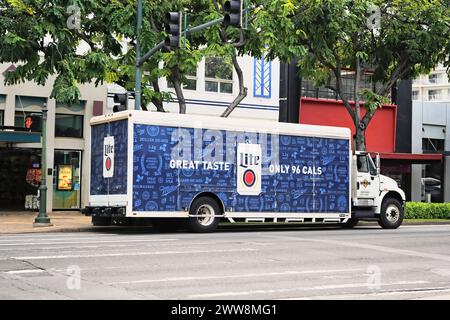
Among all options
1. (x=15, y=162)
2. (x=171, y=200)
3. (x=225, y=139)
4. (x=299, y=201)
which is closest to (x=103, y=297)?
(x=171, y=200)

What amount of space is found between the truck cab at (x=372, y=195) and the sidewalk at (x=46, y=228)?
9.06 meters

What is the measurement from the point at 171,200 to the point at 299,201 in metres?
4.59

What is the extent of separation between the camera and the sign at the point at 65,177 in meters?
29.1

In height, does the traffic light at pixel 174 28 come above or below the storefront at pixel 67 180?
above

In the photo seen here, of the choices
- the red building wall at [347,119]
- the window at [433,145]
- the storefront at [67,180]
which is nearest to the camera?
the storefront at [67,180]

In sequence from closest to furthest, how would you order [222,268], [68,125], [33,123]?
1. [222,268]
2. [33,123]
3. [68,125]

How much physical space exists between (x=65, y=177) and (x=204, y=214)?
10.8m

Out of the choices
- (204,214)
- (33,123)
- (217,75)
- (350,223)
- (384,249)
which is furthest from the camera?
(217,75)

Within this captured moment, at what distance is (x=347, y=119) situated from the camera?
35.2 m

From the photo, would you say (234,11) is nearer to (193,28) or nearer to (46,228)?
(193,28)

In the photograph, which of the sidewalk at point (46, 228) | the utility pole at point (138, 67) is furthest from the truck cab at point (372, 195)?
the sidewalk at point (46, 228)

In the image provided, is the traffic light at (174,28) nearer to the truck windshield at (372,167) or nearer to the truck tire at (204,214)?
the truck tire at (204,214)

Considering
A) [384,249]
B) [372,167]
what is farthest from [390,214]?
[384,249]

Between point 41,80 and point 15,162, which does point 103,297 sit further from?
point 15,162
